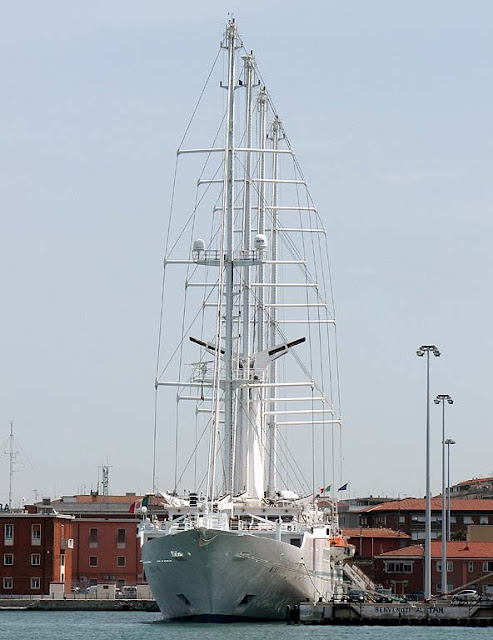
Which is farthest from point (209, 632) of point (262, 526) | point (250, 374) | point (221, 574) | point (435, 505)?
point (435, 505)

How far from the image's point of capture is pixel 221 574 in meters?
78.0

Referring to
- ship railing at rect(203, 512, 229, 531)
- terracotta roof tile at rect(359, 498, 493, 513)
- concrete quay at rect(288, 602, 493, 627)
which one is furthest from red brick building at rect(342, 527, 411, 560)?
ship railing at rect(203, 512, 229, 531)

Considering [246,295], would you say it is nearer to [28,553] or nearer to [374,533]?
[28,553]

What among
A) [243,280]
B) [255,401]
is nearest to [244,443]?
[255,401]

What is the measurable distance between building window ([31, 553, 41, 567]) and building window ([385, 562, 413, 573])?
101 ft

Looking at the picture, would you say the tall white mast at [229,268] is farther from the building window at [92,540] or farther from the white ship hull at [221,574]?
the building window at [92,540]

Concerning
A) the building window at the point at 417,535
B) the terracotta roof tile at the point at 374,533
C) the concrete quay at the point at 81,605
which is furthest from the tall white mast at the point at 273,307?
the building window at the point at 417,535

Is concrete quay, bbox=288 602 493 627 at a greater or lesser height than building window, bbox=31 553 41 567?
lesser

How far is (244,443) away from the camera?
95188 millimetres

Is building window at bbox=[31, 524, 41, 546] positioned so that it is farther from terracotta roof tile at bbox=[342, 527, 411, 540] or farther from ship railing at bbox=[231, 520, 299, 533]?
ship railing at bbox=[231, 520, 299, 533]

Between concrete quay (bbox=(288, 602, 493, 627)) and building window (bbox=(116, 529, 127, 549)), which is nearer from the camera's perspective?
concrete quay (bbox=(288, 602, 493, 627))

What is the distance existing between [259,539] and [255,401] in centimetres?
1837

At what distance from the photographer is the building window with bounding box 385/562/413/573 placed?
5389 inches

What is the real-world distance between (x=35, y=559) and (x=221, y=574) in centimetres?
5360
